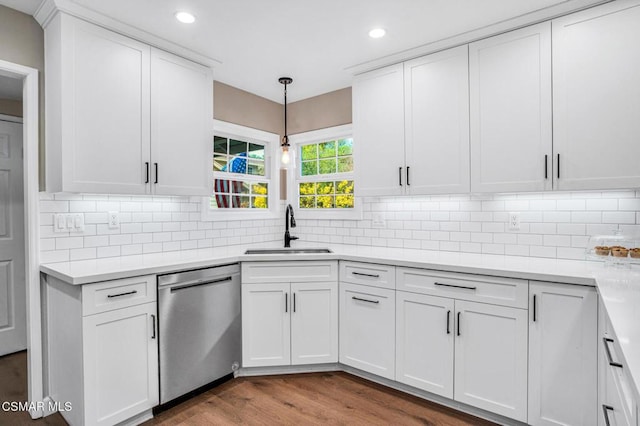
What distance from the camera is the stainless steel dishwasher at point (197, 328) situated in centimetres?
234

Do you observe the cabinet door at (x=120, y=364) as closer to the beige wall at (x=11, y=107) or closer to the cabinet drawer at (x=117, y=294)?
the cabinet drawer at (x=117, y=294)

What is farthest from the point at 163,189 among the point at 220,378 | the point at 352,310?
the point at 352,310

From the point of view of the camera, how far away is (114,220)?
272 centimetres

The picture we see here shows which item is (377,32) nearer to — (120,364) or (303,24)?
(303,24)

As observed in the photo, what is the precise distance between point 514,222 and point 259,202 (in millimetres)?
2460

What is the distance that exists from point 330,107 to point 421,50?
3.94ft

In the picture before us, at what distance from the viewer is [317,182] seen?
4.01 m

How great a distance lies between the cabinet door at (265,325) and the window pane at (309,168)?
1.59 m

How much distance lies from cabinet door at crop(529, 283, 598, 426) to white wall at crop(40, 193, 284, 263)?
2.60 metres

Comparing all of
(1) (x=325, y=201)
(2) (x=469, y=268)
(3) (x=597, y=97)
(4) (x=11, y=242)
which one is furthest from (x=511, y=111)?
(4) (x=11, y=242)

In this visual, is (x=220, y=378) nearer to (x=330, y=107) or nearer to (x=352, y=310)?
(x=352, y=310)

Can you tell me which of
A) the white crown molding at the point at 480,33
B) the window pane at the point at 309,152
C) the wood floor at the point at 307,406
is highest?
the white crown molding at the point at 480,33

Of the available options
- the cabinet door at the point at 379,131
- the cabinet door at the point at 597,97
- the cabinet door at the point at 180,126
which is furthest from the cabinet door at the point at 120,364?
the cabinet door at the point at 597,97

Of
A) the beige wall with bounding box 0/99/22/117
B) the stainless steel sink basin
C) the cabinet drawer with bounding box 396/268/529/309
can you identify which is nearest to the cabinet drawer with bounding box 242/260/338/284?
the stainless steel sink basin
